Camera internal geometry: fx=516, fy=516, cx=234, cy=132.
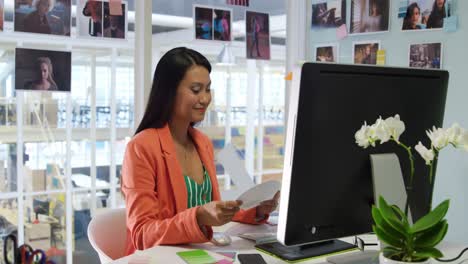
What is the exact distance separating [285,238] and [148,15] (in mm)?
1540

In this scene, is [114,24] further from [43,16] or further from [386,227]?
[386,227]

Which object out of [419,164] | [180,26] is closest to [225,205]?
[419,164]

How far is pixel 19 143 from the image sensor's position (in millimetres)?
2242

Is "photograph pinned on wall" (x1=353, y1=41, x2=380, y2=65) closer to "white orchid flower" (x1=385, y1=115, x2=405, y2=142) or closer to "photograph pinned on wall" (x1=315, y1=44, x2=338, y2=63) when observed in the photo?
"photograph pinned on wall" (x1=315, y1=44, x2=338, y2=63)

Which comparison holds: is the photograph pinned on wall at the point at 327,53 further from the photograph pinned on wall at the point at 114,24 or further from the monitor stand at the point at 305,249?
the monitor stand at the point at 305,249

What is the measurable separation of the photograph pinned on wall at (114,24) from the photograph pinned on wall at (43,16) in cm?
16

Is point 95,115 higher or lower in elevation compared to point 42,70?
lower

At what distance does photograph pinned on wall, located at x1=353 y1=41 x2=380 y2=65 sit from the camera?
265 centimetres

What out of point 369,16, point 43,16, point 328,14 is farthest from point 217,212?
point 328,14

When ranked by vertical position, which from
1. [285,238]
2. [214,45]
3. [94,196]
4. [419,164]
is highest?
[214,45]

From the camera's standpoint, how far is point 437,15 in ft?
7.79

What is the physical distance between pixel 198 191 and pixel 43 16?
1014 millimetres

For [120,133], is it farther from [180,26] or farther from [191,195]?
[191,195]

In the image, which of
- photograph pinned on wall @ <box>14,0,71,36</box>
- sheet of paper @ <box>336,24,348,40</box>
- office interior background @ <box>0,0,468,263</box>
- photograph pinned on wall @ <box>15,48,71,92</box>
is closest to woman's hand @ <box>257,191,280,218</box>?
office interior background @ <box>0,0,468,263</box>
